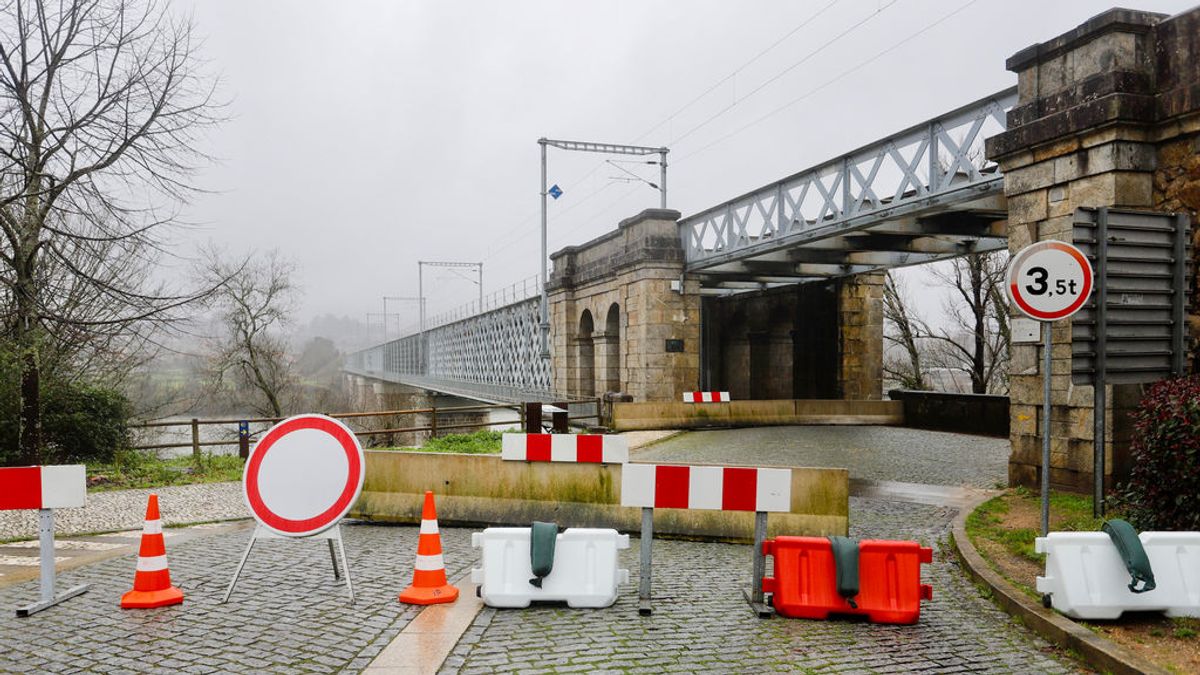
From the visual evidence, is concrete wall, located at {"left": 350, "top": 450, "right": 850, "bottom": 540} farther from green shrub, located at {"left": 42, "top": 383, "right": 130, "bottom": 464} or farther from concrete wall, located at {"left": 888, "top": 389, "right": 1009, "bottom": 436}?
concrete wall, located at {"left": 888, "top": 389, "right": 1009, "bottom": 436}

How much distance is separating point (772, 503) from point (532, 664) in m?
1.77

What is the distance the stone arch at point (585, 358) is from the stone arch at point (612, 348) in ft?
8.08

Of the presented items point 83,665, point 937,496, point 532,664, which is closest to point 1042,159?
point 937,496

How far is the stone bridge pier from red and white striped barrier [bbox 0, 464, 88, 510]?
50.8 feet

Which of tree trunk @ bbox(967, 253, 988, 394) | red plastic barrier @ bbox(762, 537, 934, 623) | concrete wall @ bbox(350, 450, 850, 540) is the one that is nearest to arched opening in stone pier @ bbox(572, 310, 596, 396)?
tree trunk @ bbox(967, 253, 988, 394)

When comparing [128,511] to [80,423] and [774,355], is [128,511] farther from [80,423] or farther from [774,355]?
[774,355]

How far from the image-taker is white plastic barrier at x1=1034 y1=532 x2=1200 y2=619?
433cm

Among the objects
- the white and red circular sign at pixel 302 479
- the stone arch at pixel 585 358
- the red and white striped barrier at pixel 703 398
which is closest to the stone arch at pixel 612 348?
the stone arch at pixel 585 358

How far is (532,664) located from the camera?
152 inches

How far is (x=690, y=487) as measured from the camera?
16.1 feet

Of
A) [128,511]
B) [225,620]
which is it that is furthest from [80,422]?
[225,620]

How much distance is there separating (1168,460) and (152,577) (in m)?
6.88

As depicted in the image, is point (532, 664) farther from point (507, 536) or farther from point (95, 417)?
point (95, 417)

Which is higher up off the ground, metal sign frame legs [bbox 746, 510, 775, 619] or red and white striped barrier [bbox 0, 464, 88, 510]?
red and white striped barrier [bbox 0, 464, 88, 510]
